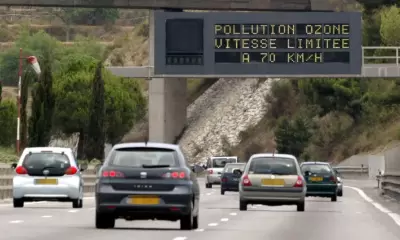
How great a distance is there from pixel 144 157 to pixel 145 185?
0.61 m

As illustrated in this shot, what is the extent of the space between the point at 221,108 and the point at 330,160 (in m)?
27.5

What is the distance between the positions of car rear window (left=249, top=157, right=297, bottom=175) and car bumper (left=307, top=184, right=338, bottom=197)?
11.7 metres

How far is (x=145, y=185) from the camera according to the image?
24938mm

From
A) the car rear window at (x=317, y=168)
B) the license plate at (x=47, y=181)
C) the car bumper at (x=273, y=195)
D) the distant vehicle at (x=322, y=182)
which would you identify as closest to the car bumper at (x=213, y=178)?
the car rear window at (x=317, y=168)

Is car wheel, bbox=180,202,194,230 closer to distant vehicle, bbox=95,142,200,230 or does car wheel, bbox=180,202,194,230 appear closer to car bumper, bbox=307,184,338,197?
distant vehicle, bbox=95,142,200,230

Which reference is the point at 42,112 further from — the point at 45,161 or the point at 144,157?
the point at 144,157

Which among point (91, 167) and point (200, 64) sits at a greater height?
point (200, 64)

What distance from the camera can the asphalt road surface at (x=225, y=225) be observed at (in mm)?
23625

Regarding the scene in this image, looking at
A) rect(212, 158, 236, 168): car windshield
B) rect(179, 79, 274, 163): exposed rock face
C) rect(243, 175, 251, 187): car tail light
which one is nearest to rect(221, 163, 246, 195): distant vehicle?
rect(212, 158, 236, 168): car windshield

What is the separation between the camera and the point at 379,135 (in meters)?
100

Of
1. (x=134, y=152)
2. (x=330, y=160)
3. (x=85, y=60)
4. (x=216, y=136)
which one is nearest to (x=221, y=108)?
(x=216, y=136)

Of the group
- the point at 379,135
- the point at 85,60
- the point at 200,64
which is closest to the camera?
the point at 200,64

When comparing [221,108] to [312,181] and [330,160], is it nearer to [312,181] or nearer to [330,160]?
[330,160]

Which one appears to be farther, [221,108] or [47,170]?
[221,108]
